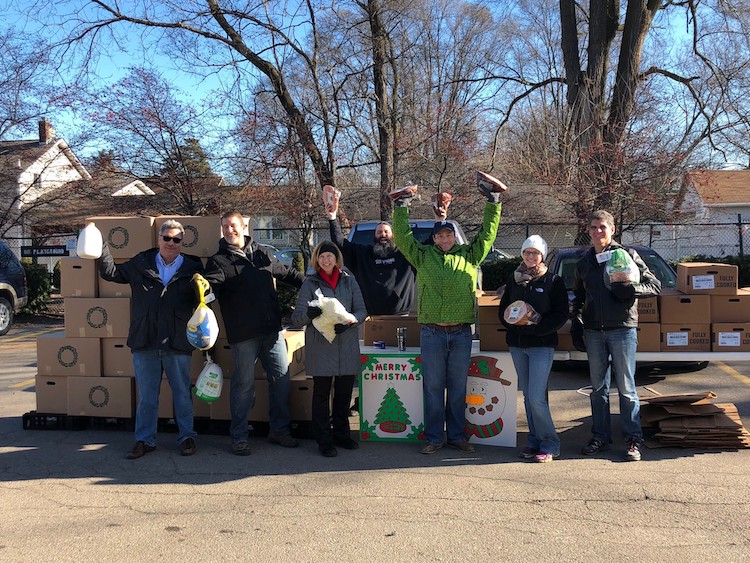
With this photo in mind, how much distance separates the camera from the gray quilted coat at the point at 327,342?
510cm

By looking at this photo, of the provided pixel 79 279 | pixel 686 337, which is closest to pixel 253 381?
pixel 79 279

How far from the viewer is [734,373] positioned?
7871 mm

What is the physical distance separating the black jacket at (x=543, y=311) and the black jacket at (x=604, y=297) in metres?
0.26

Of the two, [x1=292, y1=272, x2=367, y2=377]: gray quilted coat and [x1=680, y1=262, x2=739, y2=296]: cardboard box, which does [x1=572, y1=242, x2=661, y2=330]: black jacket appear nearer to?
[x1=680, y1=262, x2=739, y2=296]: cardboard box

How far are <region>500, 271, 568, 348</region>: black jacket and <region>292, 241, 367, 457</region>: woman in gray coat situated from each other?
1.28m

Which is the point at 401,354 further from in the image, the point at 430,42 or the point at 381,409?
the point at 430,42

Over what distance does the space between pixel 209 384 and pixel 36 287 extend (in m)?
11.6

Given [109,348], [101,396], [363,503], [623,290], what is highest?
[623,290]

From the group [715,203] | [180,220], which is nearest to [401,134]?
[180,220]

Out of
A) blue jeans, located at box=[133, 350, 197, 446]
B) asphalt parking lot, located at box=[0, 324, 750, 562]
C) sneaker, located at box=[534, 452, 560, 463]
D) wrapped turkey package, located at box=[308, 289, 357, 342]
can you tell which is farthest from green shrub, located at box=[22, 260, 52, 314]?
sneaker, located at box=[534, 452, 560, 463]

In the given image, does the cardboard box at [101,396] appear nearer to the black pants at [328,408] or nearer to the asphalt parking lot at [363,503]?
the asphalt parking lot at [363,503]

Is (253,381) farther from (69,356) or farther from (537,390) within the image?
(537,390)

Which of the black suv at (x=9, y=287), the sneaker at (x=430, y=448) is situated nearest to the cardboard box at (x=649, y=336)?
the sneaker at (x=430, y=448)

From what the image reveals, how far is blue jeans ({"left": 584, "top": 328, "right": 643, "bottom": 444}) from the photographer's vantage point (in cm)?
496
